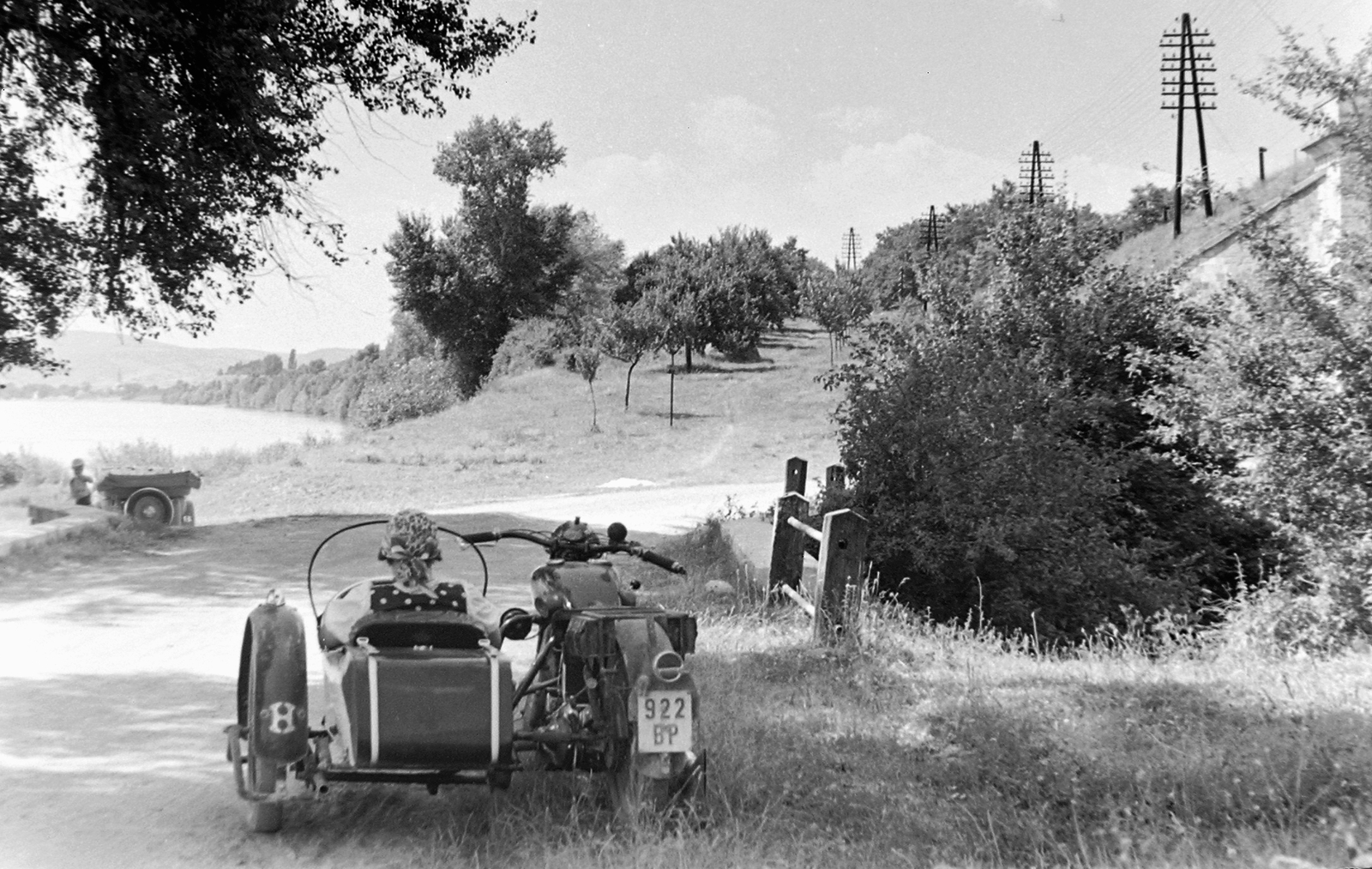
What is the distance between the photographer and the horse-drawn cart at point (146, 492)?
1428cm

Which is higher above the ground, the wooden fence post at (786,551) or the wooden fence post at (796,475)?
the wooden fence post at (796,475)

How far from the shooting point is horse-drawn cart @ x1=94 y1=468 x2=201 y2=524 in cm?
1428

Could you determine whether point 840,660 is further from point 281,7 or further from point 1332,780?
point 281,7

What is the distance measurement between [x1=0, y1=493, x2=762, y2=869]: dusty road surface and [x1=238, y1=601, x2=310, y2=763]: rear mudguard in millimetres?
402

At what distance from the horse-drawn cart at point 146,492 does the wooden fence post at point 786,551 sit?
888cm

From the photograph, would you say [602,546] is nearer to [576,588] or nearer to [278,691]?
[576,588]

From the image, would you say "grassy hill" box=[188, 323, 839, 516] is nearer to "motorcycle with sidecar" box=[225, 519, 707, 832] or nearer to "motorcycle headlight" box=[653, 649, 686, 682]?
"motorcycle with sidecar" box=[225, 519, 707, 832]

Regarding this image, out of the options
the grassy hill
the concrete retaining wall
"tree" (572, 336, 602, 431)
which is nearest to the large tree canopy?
the concrete retaining wall

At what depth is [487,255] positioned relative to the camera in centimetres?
3356

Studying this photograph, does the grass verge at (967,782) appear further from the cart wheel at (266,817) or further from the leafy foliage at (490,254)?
the leafy foliage at (490,254)

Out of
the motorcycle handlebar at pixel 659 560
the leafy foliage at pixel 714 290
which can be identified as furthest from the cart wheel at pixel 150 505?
the leafy foliage at pixel 714 290

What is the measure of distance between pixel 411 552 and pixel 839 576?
394cm

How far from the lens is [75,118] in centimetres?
1122

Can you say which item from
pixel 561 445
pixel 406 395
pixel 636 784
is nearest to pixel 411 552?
pixel 636 784
